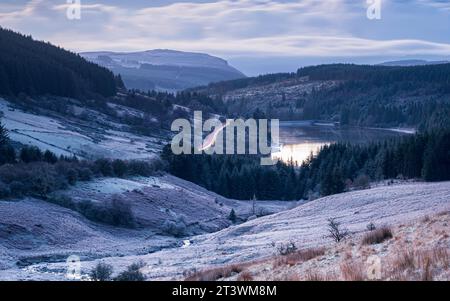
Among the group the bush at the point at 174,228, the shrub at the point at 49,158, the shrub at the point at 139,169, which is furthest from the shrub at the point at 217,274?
the shrub at the point at 49,158

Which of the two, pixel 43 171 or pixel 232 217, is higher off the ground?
pixel 43 171

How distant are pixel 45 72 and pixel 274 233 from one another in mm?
83237

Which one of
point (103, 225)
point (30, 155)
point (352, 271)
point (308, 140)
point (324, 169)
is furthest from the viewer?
point (308, 140)

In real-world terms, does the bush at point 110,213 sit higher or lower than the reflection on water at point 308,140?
higher

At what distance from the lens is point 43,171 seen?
4378cm

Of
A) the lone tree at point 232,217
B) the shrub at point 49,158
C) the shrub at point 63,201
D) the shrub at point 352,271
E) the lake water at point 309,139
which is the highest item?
the shrub at point 352,271

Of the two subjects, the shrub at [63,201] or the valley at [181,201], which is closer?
the valley at [181,201]

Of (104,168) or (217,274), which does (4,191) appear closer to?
(104,168)

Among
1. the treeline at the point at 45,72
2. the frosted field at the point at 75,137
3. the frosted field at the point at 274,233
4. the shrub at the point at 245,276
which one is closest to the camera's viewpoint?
the shrub at the point at 245,276

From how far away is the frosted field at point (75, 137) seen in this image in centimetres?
6731

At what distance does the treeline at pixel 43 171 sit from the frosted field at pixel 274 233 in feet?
15.7

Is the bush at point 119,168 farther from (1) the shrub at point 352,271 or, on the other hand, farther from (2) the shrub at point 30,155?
(1) the shrub at point 352,271

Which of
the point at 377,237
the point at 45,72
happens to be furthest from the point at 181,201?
the point at 45,72


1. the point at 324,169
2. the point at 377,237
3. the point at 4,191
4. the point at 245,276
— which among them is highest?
the point at 377,237
